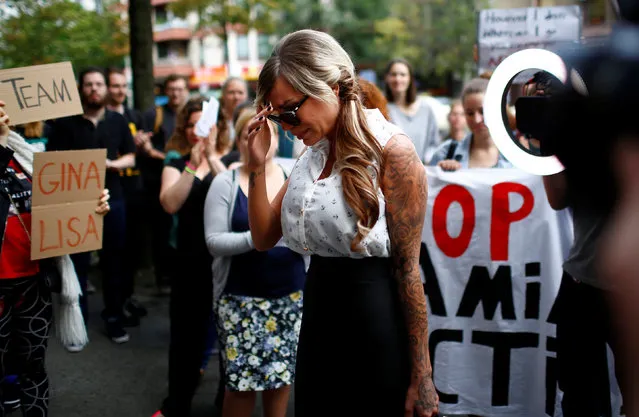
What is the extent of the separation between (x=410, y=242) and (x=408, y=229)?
0.14 ft

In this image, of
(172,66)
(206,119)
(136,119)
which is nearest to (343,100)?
(206,119)

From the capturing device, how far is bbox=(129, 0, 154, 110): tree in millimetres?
7906

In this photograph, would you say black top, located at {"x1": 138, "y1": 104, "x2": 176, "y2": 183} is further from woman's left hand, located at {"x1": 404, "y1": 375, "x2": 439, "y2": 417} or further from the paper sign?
woman's left hand, located at {"x1": 404, "y1": 375, "x2": 439, "y2": 417}

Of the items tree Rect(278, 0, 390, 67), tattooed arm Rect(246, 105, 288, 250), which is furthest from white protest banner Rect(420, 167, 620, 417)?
tree Rect(278, 0, 390, 67)

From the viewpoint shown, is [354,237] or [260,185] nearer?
[354,237]

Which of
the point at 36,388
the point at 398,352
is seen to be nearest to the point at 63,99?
the point at 36,388

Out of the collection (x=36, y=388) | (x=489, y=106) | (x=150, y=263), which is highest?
(x=489, y=106)

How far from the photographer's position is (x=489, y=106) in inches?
108

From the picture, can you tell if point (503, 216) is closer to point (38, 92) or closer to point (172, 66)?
point (38, 92)

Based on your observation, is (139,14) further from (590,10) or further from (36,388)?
(590,10)

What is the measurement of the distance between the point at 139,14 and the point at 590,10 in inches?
291

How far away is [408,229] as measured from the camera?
212cm

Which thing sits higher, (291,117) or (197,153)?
(291,117)

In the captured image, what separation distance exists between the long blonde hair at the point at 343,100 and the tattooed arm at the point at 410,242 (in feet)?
0.16
